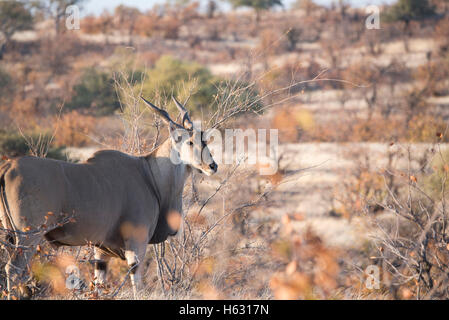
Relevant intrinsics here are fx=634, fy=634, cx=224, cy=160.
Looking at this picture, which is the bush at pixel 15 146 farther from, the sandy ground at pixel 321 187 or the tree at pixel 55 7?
the tree at pixel 55 7

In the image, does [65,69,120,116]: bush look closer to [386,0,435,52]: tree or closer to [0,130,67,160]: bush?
[0,130,67,160]: bush

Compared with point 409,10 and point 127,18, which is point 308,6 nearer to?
point 409,10

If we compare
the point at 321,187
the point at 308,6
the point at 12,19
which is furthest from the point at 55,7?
the point at 321,187

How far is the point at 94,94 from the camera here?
76.1 feet

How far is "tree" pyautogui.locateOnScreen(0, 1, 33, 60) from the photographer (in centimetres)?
3409

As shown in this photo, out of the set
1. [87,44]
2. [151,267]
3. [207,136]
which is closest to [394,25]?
[87,44]

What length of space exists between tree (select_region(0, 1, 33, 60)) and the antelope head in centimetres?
3006

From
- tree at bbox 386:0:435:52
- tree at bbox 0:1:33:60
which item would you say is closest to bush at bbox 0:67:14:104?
tree at bbox 0:1:33:60

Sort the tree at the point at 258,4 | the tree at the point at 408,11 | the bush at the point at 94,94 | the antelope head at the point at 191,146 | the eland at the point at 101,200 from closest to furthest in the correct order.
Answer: the eland at the point at 101,200
the antelope head at the point at 191,146
the bush at the point at 94,94
the tree at the point at 408,11
the tree at the point at 258,4

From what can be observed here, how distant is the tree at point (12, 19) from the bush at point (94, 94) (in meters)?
11.5

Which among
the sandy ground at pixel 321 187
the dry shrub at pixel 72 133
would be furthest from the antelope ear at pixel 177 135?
the dry shrub at pixel 72 133

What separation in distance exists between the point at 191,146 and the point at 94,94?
1799cm

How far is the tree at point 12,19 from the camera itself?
34.1m

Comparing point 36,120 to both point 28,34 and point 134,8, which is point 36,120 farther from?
point 134,8
